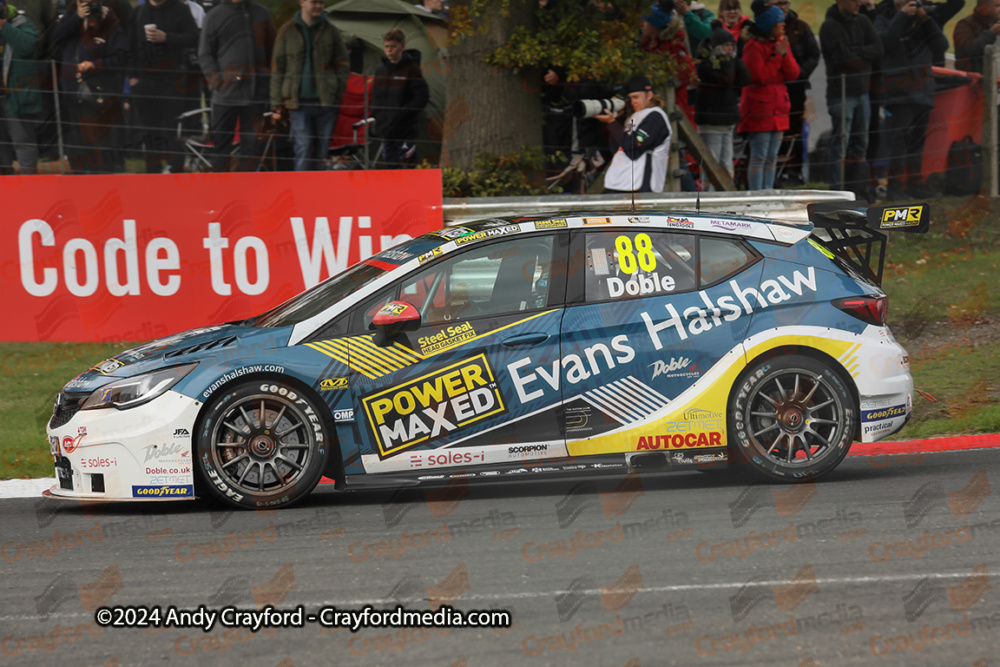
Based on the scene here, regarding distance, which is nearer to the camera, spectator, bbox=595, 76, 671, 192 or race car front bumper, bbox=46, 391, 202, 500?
race car front bumper, bbox=46, 391, 202, 500

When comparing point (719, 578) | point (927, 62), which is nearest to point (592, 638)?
point (719, 578)

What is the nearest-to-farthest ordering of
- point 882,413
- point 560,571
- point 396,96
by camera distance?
point 560,571, point 882,413, point 396,96

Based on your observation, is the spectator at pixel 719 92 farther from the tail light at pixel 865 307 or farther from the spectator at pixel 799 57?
the tail light at pixel 865 307

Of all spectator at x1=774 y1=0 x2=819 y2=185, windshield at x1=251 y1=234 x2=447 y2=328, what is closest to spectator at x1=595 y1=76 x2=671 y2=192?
spectator at x1=774 y1=0 x2=819 y2=185

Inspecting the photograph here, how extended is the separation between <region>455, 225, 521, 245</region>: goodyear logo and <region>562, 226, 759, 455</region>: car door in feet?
1.24

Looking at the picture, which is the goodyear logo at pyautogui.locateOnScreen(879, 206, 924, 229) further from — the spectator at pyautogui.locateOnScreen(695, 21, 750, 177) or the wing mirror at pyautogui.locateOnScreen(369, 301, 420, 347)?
the spectator at pyautogui.locateOnScreen(695, 21, 750, 177)

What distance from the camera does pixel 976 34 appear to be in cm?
1414

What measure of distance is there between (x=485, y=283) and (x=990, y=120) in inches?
371

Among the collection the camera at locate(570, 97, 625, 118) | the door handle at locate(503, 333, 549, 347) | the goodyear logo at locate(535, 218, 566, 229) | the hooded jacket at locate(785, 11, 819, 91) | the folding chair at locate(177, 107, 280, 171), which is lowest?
the door handle at locate(503, 333, 549, 347)

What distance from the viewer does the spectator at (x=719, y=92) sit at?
42.6 feet

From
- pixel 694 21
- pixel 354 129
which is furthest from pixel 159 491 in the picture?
pixel 694 21

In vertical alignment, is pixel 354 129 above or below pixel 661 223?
above

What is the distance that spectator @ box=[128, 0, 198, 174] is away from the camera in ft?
41.6

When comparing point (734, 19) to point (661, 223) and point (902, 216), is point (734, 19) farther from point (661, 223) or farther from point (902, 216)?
point (661, 223)
